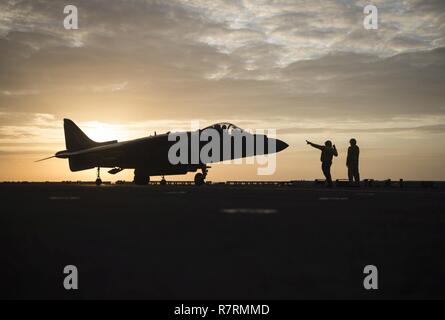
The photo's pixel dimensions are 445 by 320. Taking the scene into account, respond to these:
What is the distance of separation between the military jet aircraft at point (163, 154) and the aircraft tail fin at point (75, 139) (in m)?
3.99

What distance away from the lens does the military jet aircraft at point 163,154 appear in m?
31.6

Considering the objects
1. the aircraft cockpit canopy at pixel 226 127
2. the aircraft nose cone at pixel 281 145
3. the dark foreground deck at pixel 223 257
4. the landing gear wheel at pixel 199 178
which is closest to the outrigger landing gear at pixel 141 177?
the landing gear wheel at pixel 199 178

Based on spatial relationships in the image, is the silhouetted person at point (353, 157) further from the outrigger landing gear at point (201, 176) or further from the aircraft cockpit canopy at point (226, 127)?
the outrigger landing gear at point (201, 176)

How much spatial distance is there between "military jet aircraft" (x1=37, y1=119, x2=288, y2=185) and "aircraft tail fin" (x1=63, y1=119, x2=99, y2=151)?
13.1ft

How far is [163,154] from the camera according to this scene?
34688 mm

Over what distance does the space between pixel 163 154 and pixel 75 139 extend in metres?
16.9

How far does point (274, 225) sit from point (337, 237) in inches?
67.3

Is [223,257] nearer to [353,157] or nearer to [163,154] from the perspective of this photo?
[353,157]

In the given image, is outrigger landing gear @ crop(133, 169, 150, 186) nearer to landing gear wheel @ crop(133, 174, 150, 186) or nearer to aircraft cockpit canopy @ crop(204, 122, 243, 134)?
landing gear wheel @ crop(133, 174, 150, 186)

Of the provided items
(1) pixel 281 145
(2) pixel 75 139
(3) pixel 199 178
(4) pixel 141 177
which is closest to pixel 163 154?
(3) pixel 199 178

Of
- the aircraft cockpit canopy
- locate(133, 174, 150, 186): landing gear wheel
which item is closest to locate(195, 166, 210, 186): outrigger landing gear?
the aircraft cockpit canopy
